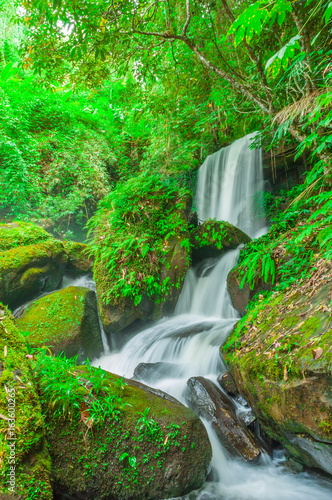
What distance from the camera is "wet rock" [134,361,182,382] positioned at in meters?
4.29

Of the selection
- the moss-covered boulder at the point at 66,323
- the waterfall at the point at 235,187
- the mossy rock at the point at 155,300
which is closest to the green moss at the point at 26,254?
the moss-covered boulder at the point at 66,323

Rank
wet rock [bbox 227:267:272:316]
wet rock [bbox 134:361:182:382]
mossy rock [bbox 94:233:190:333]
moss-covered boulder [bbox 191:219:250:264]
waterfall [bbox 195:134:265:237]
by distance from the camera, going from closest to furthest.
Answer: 1. wet rock [bbox 134:361:182:382]
2. wet rock [bbox 227:267:272:316]
3. mossy rock [bbox 94:233:190:333]
4. moss-covered boulder [bbox 191:219:250:264]
5. waterfall [bbox 195:134:265:237]

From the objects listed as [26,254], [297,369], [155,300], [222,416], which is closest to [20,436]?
[297,369]

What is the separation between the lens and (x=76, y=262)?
8375mm

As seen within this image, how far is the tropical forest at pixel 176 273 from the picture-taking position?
7.21 feet

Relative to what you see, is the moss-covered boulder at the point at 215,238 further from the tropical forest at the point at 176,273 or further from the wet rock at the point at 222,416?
the wet rock at the point at 222,416

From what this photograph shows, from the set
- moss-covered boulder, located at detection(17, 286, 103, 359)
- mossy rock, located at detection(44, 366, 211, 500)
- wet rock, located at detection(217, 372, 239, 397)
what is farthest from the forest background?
mossy rock, located at detection(44, 366, 211, 500)

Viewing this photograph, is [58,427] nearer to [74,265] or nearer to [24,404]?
[24,404]

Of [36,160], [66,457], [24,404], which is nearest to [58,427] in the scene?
[66,457]

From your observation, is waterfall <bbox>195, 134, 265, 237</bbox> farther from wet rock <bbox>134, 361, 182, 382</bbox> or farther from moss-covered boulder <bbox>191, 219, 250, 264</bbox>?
wet rock <bbox>134, 361, 182, 382</bbox>

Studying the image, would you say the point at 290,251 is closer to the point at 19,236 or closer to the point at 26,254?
the point at 26,254

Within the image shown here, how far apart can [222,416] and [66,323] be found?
3463mm

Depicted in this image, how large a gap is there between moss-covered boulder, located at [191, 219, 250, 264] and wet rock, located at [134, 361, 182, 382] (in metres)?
2.87

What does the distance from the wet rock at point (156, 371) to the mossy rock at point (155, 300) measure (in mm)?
1533
